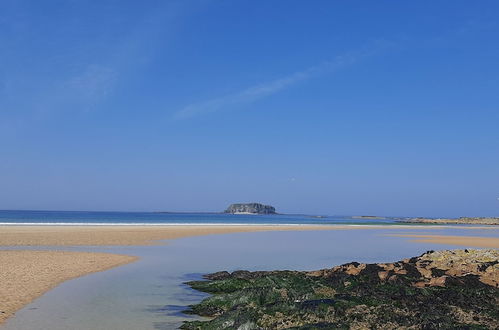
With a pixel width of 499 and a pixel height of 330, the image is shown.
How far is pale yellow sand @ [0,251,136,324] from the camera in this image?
14.5 m

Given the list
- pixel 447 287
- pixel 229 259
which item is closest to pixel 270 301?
pixel 447 287

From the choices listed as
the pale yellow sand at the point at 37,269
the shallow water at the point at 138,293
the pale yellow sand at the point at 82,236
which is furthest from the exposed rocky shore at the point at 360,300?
the pale yellow sand at the point at 82,236

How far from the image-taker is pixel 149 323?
1172 cm

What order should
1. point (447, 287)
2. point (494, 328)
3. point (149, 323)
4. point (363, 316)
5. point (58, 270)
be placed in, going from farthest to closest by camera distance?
point (58, 270), point (447, 287), point (149, 323), point (363, 316), point (494, 328)

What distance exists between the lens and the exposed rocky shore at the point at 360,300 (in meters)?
10.5

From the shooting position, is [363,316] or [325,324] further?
[363,316]

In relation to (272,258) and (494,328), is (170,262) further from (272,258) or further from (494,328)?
(494,328)

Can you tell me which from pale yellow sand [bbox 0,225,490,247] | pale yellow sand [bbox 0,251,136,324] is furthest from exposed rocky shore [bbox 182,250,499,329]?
pale yellow sand [bbox 0,225,490,247]

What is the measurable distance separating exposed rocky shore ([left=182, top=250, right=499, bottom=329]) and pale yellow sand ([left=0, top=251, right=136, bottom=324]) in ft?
17.7

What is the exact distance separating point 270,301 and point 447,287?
20.0 ft

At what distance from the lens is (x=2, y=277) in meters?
18.2

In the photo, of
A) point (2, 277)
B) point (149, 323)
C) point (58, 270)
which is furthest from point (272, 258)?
point (149, 323)

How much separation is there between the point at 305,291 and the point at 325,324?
12.9 ft

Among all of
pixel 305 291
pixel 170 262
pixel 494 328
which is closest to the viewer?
pixel 494 328
